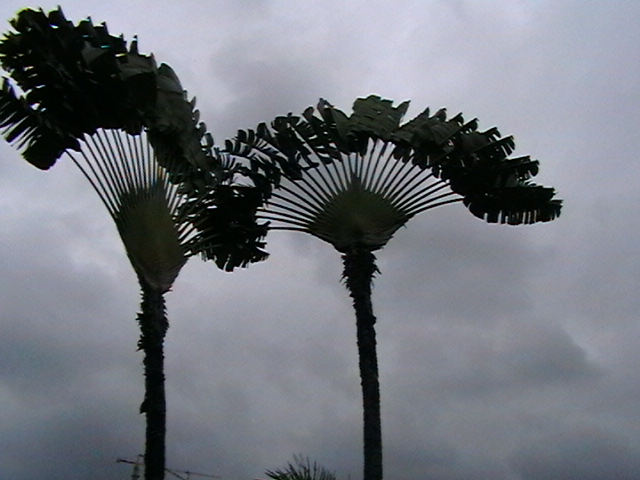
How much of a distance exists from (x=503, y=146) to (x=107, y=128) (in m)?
7.78

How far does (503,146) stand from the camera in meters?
17.8

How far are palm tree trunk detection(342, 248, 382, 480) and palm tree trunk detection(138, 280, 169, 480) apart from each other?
372 cm

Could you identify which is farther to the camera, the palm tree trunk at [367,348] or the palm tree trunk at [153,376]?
the palm tree trunk at [367,348]

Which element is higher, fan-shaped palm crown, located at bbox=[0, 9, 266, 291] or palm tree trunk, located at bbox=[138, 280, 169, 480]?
fan-shaped palm crown, located at bbox=[0, 9, 266, 291]

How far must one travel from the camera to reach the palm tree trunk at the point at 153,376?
1377cm

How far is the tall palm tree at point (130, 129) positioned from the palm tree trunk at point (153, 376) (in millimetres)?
16

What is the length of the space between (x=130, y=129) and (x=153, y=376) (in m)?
4.27

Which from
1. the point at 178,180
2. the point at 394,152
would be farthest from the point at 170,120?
the point at 394,152

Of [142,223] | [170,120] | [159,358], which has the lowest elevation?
[159,358]

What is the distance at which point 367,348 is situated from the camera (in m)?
16.2

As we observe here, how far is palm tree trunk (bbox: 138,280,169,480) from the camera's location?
13.8 meters

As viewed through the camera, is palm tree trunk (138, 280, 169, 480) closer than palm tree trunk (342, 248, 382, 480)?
Yes

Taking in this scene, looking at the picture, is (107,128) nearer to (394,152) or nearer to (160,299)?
(160,299)

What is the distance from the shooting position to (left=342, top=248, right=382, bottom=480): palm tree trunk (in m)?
15.5
